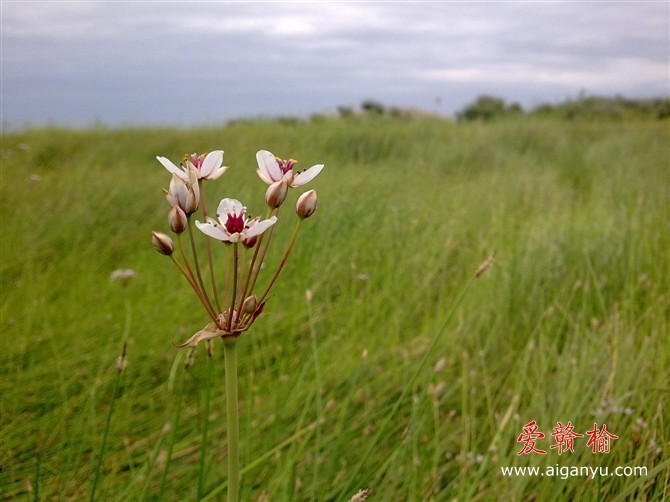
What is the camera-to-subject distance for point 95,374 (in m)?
2.09

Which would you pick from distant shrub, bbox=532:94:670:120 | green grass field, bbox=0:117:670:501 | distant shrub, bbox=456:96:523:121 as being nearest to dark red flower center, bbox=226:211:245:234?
green grass field, bbox=0:117:670:501

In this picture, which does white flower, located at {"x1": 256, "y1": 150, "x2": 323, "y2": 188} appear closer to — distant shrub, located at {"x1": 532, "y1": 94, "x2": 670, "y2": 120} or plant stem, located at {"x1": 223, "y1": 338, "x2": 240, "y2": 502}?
plant stem, located at {"x1": 223, "y1": 338, "x2": 240, "y2": 502}

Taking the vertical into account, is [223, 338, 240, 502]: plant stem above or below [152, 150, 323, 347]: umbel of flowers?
below

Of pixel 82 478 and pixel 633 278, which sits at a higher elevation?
pixel 633 278

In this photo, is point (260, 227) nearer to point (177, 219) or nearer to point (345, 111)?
point (177, 219)

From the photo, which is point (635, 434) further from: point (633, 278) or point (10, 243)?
point (10, 243)

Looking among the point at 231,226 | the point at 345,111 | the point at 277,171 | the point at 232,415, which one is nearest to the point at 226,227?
the point at 231,226

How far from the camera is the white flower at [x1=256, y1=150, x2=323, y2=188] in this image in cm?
74

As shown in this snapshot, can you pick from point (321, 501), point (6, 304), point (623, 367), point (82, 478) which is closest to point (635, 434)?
point (623, 367)

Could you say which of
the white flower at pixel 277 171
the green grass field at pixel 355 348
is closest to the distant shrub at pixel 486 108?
the green grass field at pixel 355 348

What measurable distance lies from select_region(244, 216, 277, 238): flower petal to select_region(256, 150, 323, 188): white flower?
0.10 m

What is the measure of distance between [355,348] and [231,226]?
1.67 m

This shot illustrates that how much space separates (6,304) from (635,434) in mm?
2187

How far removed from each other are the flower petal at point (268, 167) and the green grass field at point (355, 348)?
0.79ft
